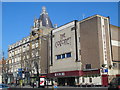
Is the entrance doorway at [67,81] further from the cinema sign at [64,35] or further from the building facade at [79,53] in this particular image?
the cinema sign at [64,35]

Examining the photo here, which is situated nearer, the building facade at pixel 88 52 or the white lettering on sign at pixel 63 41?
the building facade at pixel 88 52

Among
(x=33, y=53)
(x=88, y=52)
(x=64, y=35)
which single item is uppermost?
(x=64, y=35)

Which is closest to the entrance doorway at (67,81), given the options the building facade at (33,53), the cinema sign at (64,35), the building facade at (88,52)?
the building facade at (88,52)

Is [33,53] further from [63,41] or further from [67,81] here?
[67,81]

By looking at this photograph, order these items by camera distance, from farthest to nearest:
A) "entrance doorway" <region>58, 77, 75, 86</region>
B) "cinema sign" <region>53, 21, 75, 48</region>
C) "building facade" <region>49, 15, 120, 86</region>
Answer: "cinema sign" <region>53, 21, 75, 48</region>
"entrance doorway" <region>58, 77, 75, 86</region>
"building facade" <region>49, 15, 120, 86</region>

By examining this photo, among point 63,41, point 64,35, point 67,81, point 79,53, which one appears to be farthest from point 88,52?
point 67,81

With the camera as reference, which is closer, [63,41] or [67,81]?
[67,81]

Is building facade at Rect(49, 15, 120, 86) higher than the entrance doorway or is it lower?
higher

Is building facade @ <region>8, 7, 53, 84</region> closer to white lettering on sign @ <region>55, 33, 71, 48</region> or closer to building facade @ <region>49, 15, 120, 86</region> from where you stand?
white lettering on sign @ <region>55, 33, 71, 48</region>

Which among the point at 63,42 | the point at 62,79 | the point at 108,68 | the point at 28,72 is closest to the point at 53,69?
the point at 62,79

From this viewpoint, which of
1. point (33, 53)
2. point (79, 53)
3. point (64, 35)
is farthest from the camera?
point (33, 53)

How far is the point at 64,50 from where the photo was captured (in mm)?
54312

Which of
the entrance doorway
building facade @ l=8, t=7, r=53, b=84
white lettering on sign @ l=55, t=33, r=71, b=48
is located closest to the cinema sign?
white lettering on sign @ l=55, t=33, r=71, b=48

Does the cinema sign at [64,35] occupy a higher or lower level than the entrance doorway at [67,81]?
higher
